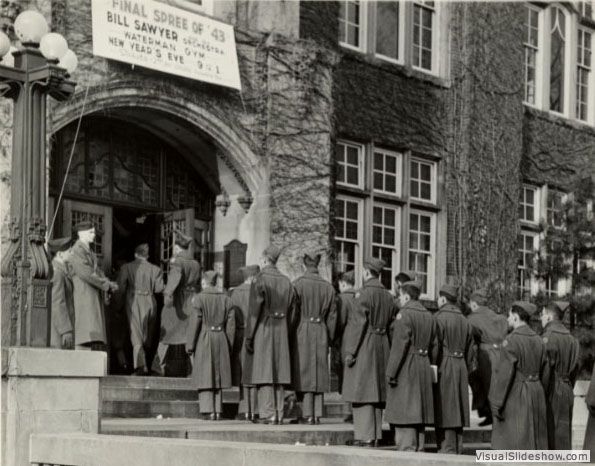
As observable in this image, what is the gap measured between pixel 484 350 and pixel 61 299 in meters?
5.25

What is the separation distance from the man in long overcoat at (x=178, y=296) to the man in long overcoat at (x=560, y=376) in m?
4.85

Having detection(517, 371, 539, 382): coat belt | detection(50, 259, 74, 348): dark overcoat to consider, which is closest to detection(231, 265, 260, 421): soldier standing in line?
detection(50, 259, 74, 348): dark overcoat

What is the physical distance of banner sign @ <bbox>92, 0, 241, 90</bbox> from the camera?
1634 centimetres

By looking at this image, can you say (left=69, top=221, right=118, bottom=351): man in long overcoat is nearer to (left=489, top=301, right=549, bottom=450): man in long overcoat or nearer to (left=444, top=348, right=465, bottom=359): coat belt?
(left=444, top=348, right=465, bottom=359): coat belt

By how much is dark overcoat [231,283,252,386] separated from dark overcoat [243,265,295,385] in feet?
1.03

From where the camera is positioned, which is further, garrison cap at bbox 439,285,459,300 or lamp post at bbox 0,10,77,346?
garrison cap at bbox 439,285,459,300

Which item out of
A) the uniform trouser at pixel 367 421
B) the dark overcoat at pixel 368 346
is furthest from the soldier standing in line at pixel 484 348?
the uniform trouser at pixel 367 421

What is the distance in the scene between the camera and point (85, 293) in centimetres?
1465

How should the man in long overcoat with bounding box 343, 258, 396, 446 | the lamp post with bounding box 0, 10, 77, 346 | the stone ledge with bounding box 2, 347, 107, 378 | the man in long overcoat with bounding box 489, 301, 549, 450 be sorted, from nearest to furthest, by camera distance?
the stone ledge with bounding box 2, 347, 107, 378 → the lamp post with bounding box 0, 10, 77, 346 → the man in long overcoat with bounding box 489, 301, 549, 450 → the man in long overcoat with bounding box 343, 258, 396, 446

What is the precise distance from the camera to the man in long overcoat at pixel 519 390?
1252cm

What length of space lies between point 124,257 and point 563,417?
7.46 meters

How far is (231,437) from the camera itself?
38.7 ft

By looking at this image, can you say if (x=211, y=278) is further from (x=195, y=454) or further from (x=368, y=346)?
(x=195, y=454)

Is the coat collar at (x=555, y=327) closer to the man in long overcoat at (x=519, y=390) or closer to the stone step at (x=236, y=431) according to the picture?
the man in long overcoat at (x=519, y=390)
